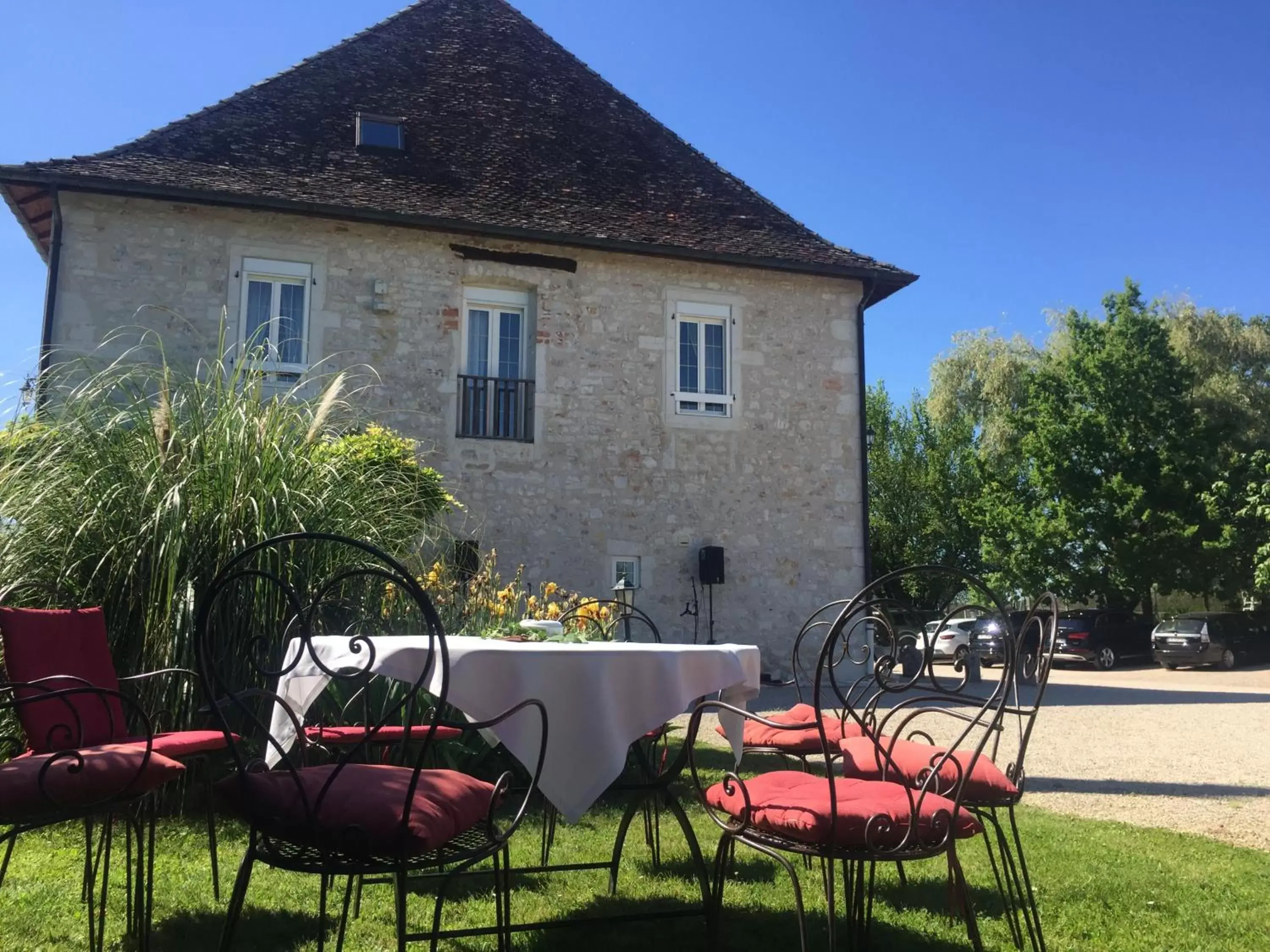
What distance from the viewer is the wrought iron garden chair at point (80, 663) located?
2.71 meters

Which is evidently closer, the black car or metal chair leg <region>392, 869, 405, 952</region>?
metal chair leg <region>392, 869, 405, 952</region>

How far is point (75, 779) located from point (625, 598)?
8242mm

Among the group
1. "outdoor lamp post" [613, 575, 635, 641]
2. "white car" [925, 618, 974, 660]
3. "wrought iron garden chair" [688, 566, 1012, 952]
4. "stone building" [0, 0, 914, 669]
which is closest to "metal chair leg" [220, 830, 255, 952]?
"wrought iron garden chair" [688, 566, 1012, 952]

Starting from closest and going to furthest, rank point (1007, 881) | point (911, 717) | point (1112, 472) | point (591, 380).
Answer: point (1007, 881)
point (911, 717)
point (591, 380)
point (1112, 472)

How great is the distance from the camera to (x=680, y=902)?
3.21 m

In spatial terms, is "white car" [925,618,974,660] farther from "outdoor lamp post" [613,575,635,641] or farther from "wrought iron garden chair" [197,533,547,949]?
"wrought iron garden chair" [197,533,547,949]

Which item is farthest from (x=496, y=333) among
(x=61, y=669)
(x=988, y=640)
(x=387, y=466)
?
(x=988, y=640)

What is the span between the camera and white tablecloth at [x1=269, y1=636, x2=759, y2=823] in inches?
94.2

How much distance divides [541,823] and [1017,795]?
224 cm

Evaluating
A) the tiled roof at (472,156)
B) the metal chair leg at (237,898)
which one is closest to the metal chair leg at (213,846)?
the metal chair leg at (237,898)

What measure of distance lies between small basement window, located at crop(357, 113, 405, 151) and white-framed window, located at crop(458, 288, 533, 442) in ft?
6.92

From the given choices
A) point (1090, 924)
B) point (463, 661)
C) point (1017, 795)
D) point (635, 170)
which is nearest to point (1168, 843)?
point (1090, 924)

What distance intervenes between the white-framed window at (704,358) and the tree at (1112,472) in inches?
510

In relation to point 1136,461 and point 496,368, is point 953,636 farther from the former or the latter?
point 496,368
